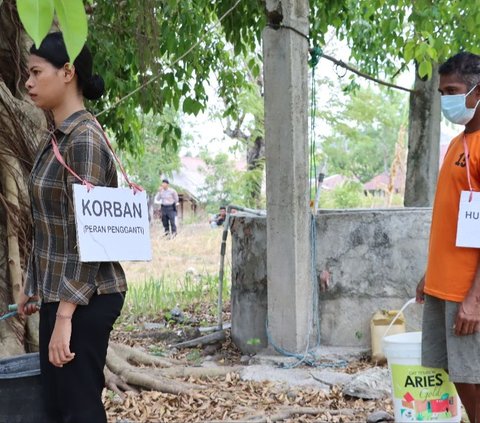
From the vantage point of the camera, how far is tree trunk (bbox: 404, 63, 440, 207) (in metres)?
9.21

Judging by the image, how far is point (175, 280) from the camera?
10.6 meters

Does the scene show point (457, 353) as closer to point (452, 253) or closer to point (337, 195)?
point (452, 253)

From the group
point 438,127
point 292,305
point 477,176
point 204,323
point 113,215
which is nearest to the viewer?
point 113,215

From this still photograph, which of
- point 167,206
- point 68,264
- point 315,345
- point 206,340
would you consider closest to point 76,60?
point 68,264

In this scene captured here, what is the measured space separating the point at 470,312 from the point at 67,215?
1531 mm

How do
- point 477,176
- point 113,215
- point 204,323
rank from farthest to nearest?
point 204,323
point 477,176
point 113,215

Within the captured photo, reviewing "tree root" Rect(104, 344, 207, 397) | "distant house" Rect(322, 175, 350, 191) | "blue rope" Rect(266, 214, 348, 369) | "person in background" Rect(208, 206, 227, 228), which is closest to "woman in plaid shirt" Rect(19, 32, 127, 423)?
"tree root" Rect(104, 344, 207, 397)

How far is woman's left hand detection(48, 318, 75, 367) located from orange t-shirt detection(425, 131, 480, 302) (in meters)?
1.47

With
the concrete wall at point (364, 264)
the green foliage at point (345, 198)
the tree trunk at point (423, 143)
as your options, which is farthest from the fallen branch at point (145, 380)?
the green foliage at point (345, 198)

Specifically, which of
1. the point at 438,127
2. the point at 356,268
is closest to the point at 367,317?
the point at 356,268

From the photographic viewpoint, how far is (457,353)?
3203mm

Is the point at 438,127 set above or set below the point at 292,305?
above

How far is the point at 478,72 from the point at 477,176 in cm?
43

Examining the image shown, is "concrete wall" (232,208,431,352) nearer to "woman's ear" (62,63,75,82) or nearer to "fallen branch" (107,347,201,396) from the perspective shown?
"fallen branch" (107,347,201,396)
